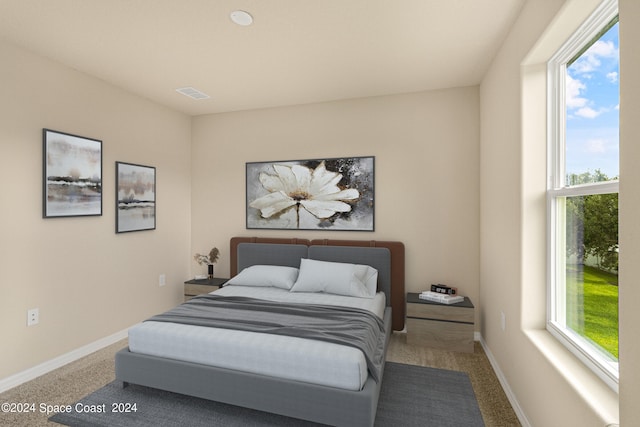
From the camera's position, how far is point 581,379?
1.46m

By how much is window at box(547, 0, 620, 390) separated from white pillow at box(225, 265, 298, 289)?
2288 millimetres

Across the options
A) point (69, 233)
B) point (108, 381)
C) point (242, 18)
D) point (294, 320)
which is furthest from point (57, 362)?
point (242, 18)

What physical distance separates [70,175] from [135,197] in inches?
28.9

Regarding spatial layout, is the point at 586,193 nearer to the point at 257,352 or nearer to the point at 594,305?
the point at 594,305

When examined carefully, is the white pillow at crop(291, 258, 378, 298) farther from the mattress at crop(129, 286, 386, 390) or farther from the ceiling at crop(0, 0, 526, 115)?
the ceiling at crop(0, 0, 526, 115)

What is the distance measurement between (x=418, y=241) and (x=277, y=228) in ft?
5.59

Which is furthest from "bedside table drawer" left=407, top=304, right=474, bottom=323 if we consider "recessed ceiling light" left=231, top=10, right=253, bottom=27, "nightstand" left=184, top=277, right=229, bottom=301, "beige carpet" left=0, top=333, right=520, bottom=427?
"recessed ceiling light" left=231, top=10, right=253, bottom=27

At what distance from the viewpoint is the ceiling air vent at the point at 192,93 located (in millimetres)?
3465

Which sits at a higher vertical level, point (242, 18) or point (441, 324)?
point (242, 18)

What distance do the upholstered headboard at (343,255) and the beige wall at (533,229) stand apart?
841 mm

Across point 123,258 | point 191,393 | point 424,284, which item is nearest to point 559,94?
point 424,284

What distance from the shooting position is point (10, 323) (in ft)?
8.20

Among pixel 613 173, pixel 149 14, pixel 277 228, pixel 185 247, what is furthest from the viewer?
pixel 185 247

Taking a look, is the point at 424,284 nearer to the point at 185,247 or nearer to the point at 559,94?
the point at 559,94
